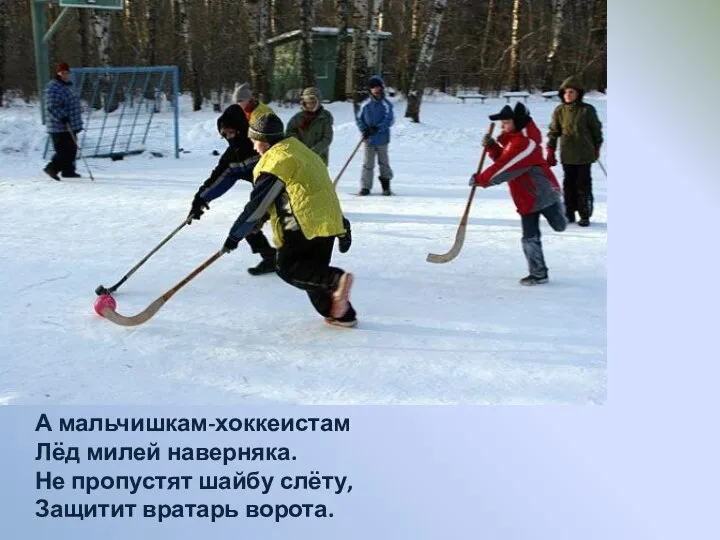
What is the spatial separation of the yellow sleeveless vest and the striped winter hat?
0.04m

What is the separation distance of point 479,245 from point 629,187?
3.05m

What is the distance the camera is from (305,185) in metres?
3.95

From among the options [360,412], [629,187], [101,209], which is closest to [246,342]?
[360,412]

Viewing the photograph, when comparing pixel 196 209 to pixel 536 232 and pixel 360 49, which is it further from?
pixel 360 49

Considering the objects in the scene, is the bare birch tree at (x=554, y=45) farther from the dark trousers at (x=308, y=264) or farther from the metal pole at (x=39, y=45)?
the dark trousers at (x=308, y=264)

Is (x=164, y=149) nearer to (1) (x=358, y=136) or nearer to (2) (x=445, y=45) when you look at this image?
(1) (x=358, y=136)

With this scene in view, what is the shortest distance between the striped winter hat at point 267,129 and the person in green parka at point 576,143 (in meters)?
3.21

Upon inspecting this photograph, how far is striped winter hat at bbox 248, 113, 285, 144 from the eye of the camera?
3.97m

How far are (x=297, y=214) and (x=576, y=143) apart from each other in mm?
3512

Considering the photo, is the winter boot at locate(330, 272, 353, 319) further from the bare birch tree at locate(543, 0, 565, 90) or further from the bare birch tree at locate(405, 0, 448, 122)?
the bare birch tree at locate(543, 0, 565, 90)

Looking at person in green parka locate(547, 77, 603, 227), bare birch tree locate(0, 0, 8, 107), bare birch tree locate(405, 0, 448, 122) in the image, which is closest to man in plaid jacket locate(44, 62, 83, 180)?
person in green parka locate(547, 77, 603, 227)

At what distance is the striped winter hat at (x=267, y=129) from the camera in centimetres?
397

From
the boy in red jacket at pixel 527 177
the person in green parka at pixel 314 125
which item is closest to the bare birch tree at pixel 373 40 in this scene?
the person in green parka at pixel 314 125

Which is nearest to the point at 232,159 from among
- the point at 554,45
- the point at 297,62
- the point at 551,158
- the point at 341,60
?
the point at 551,158
